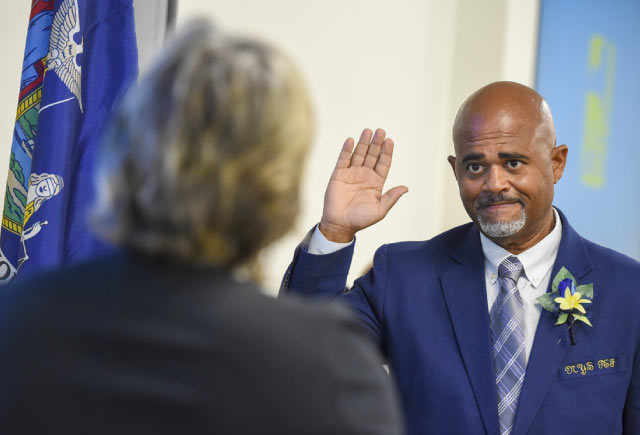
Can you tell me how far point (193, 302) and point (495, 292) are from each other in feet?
4.60

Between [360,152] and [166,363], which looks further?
[360,152]

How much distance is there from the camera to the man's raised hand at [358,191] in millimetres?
1893

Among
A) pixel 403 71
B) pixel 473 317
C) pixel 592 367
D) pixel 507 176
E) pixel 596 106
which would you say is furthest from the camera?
pixel 596 106

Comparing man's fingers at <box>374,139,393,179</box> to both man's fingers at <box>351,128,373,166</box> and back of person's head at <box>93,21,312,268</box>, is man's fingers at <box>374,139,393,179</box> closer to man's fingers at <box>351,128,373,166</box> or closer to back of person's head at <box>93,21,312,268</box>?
man's fingers at <box>351,128,373,166</box>

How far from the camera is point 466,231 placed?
2188 millimetres

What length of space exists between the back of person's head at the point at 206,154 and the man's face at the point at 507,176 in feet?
4.23

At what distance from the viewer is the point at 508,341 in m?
1.88

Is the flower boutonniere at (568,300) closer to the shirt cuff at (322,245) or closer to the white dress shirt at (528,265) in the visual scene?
the white dress shirt at (528,265)

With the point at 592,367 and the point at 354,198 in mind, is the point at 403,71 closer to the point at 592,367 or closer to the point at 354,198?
the point at 354,198

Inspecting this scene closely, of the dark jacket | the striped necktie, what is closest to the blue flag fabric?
the striped necktie

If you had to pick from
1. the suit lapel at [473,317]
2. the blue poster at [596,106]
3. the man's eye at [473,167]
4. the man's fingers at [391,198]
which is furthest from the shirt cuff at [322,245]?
the blue poster at [596,106]

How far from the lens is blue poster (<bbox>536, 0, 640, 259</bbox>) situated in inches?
160

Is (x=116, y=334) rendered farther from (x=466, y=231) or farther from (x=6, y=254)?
(x=466, y=231)

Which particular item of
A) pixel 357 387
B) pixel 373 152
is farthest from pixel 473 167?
pixel 357 387
